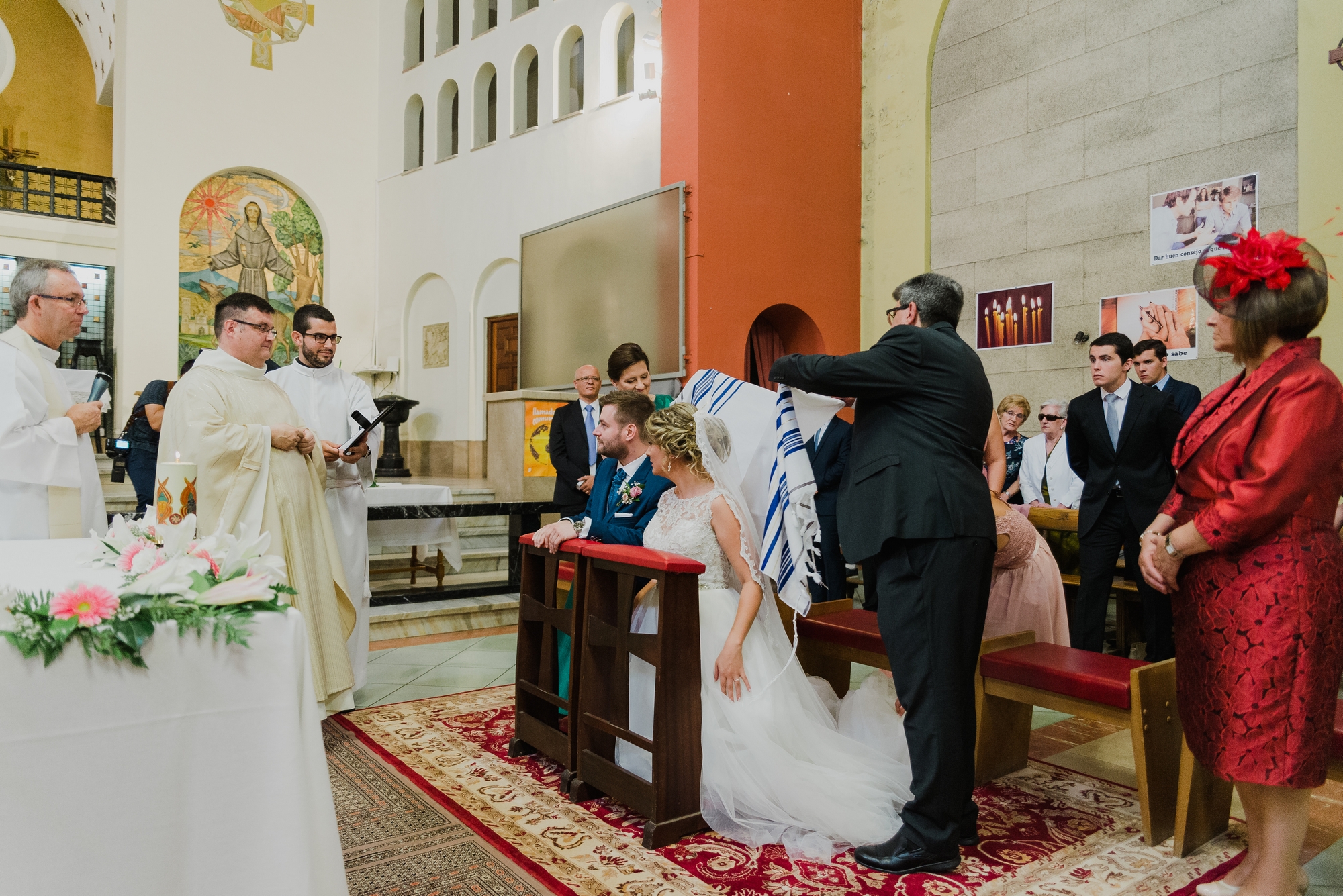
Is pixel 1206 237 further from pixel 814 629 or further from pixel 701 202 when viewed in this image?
pixel 814 629

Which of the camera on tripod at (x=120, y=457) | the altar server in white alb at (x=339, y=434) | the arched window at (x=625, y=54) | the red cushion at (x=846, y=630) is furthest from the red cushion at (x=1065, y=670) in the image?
the arched window at (x=625, y=54)

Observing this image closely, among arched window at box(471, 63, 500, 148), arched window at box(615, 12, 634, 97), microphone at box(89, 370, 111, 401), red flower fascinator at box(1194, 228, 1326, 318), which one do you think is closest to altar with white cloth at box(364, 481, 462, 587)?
microphone at box(89, 370, 111, 401)

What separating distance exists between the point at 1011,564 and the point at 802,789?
1443 mm

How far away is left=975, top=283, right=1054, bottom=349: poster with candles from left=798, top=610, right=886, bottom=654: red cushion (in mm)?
4606

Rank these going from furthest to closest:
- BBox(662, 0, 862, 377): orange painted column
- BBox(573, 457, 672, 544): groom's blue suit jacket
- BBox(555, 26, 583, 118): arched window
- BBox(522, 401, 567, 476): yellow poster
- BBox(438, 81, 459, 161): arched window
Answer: BBox(438, 81, 459, 161): arched window < BBox(555, 26, 583, 118): arched window < BBox(522, 401, 567, 476): yellow poster < BBox(662, 0, 862, 377): orange painted column < BBox(573, 457, 672, 544): groom's blue suit jacket

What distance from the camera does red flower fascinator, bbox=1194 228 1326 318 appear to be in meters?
2.14

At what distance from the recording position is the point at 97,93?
14992 millimetres

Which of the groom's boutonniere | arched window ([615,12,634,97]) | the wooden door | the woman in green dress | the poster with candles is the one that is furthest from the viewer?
the wooden door

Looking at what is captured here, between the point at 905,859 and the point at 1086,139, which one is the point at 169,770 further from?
the point at 1086,139

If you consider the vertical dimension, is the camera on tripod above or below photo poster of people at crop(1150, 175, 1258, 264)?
below

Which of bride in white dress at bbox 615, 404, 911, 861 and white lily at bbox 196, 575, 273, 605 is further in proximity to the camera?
bride in white dress at bbox 615, 404, 911, 861

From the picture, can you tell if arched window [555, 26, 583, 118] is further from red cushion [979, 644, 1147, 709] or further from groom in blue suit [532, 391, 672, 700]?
red cushion [979, 644, 1147, 709]

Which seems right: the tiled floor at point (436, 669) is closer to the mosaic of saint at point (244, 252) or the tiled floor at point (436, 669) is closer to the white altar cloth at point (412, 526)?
the white altar cloth at point (412, 526)

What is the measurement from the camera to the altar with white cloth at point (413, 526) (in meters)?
6.02
